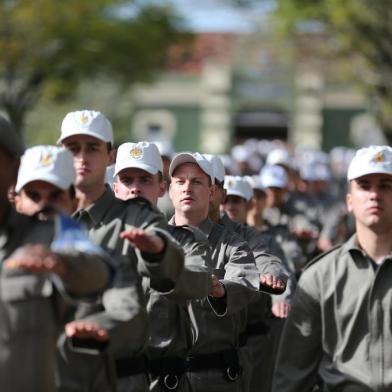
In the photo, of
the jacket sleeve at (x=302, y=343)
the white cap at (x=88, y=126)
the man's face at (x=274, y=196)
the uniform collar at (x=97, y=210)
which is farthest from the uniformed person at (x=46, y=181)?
the man's face at (x=274, y=196)

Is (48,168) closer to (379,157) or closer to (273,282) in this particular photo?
(379,157)

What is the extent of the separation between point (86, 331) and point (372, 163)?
1.97 meters

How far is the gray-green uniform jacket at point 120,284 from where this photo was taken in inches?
245

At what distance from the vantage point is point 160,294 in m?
8.13

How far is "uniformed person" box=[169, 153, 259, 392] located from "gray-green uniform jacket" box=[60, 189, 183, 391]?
1891 millimetres

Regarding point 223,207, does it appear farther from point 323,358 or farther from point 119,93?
point 119,93

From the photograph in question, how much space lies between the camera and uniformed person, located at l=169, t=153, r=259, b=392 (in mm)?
9172

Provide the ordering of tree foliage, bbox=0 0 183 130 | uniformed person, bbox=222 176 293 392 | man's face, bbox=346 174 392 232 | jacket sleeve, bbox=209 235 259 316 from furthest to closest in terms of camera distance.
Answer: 1. tree foliage, bbox=0 0 183 130
2. uniformed person, bbox=222 176 293 392
3. jacket sleeve, bbox=209 235 259 316
4. man's face, bbox=346 174 392 232

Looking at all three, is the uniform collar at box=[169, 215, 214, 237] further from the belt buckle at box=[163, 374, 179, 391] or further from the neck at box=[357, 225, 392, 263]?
the neck at box=[357, 225, 392, 263]

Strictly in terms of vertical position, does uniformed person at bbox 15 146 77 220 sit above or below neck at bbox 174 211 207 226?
below

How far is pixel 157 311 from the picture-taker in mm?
8383

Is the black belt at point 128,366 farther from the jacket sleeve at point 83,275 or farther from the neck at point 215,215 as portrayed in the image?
the neck at point 215,215

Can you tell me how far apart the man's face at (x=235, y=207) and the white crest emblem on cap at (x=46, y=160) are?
20.2ft

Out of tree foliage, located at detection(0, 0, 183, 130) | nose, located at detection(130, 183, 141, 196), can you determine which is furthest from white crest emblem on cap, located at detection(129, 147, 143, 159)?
tree foliage, located at detection(0, 0, 183, 130)
